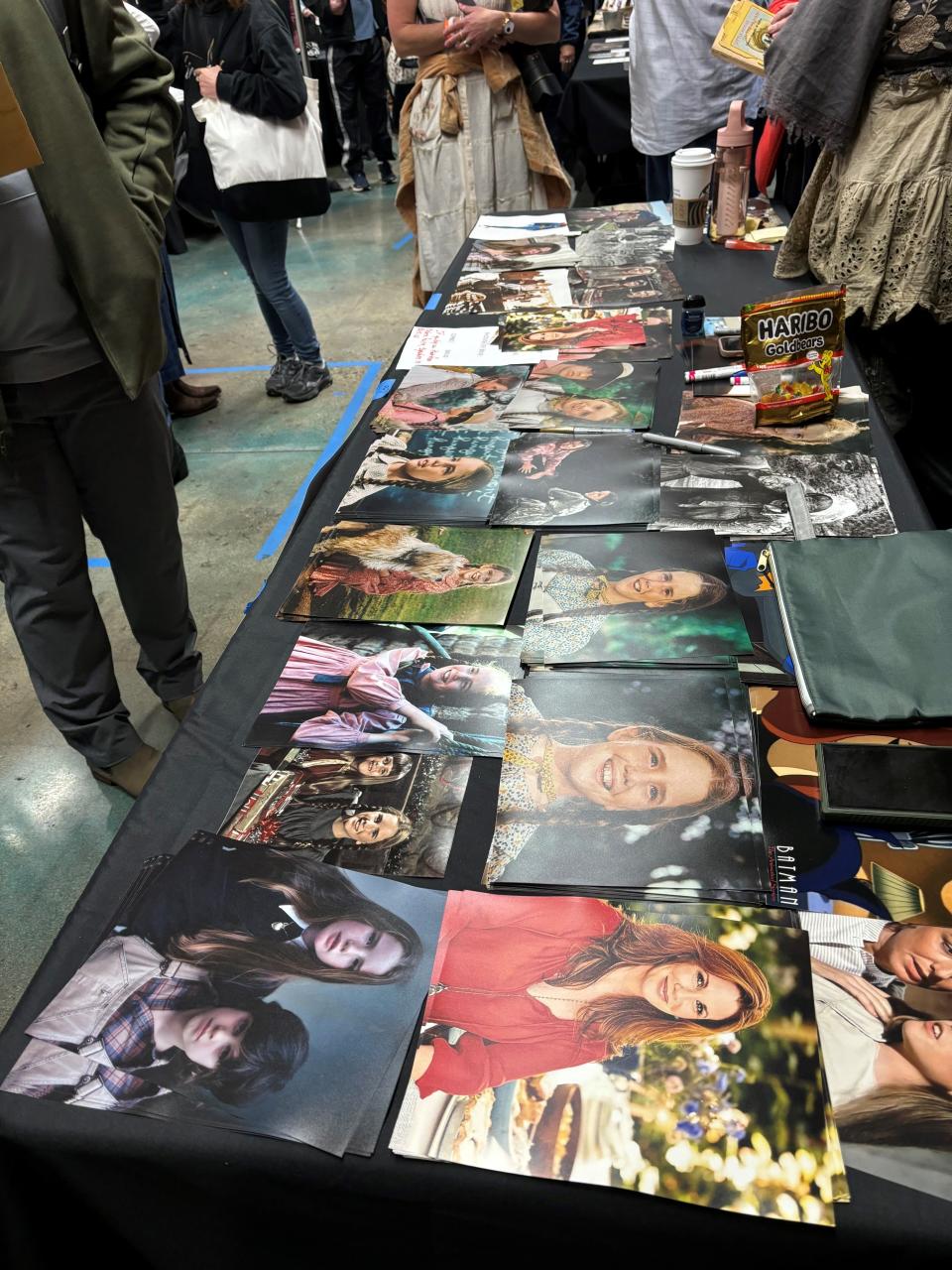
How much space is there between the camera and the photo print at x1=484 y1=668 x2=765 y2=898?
74cm

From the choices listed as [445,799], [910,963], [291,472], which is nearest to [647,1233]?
[910,963]

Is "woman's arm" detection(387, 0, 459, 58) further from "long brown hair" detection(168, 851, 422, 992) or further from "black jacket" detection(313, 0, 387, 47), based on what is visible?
"black jacket" detection(313, 0, 387, 47)

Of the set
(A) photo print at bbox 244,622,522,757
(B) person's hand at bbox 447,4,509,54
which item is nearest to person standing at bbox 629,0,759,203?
(B) person's hand at bbox 447,4,509,54

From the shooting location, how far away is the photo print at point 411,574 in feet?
3.46

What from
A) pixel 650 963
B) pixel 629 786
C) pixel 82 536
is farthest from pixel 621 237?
pixel 650 963

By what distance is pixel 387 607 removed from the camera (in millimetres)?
1065

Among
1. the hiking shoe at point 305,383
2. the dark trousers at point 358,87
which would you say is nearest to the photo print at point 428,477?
the hiking shoe at point 305,383

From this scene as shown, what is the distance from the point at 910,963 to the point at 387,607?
0.64m

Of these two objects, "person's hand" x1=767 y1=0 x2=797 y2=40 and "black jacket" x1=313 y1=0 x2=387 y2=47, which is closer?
"person's hand" x1=767 y1=0 x2=797 y2=40

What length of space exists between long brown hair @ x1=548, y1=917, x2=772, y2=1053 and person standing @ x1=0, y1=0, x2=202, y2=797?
43.0 inches

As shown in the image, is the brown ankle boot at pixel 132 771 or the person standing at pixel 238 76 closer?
the brown ankle boot at pixel 132 771

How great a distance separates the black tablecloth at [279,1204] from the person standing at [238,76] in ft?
8.06

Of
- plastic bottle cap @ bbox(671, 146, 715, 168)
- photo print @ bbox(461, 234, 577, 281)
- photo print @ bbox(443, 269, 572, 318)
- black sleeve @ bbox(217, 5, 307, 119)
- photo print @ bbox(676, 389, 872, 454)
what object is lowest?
photo print @ bbox(676, 389, 872, 454)

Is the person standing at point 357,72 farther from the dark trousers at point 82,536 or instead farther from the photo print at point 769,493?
the photo print at point 769,493
